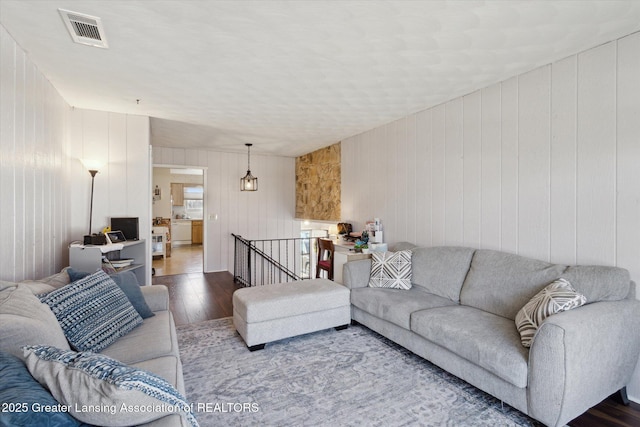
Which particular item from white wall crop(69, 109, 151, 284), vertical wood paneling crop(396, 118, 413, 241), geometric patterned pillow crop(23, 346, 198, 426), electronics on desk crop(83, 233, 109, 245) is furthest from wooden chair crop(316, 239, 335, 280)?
geometric patterned pillow crop(23, 346, 198, 426)

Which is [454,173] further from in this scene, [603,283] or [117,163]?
[117,163]

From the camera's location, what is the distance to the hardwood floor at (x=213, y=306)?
1935mm

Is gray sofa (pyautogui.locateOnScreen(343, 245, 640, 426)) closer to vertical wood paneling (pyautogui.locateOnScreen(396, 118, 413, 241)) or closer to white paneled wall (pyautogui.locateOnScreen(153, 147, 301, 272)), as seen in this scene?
vertical wood paneling (pyautogui.locateOnScreen(396, 118, 413, 241))

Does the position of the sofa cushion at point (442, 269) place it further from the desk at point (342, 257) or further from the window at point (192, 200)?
the window at point (192, 200)

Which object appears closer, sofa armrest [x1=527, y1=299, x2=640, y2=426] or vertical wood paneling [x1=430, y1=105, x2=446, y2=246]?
sofa armrest [x1=527, y1=299, x2=640, y2=426]

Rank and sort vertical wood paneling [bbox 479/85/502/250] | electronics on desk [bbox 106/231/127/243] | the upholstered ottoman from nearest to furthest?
the upholstered ottoman < vertical wood paneling [bbox 479/85/502/250] < electronics on desk [bbox 106/231/127/243]

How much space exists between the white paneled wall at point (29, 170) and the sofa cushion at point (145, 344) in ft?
3.27

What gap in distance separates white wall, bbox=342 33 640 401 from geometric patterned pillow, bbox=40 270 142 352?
3116mm

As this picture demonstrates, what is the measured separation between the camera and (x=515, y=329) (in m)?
2.17

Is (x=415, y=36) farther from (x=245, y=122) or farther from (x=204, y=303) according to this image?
(x=204, y=303)

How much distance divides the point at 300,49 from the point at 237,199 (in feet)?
15.7

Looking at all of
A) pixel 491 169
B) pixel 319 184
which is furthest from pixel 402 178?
pixel 319 184

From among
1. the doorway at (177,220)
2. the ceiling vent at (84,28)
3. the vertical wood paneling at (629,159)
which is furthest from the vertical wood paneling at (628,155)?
the doorway at (177,220)

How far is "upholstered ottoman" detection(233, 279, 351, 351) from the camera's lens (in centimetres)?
280
